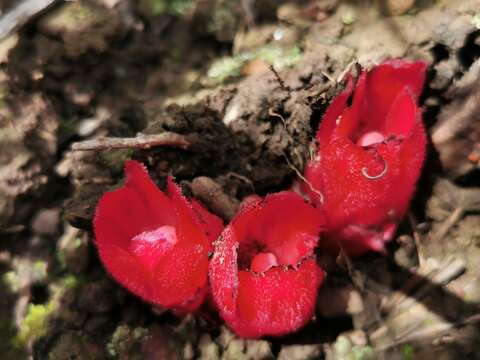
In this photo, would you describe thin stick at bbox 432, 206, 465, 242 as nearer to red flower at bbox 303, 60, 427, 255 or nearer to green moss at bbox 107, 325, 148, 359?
red flower at bbox 303, 60, 427, 255

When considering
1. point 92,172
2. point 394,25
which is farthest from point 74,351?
point 394,25

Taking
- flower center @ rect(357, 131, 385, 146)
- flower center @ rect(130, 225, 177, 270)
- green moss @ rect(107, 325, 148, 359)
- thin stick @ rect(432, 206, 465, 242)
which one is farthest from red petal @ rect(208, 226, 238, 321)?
thin stick @ rect(432, 206, 465, 242)

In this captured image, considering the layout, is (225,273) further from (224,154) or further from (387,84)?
(387,84)

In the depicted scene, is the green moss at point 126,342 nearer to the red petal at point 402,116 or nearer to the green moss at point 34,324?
the green moss at point 34,324

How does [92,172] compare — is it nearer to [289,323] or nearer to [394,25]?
[289,323]

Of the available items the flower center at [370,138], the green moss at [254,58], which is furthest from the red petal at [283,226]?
the green moss at [254,58]
